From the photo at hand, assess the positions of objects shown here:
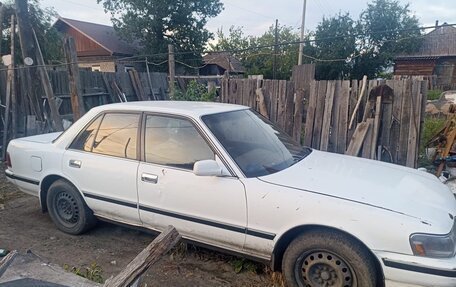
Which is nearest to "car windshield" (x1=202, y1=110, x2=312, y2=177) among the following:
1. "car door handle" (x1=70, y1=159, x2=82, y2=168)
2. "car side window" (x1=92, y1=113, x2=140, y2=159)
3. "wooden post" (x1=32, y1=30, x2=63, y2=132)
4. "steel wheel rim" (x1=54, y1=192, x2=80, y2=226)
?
"car side window" (x1=92, y1=113, x2=140, y2=159)

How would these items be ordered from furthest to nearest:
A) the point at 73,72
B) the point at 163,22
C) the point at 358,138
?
the point at 163,22 < the point at 73,72 < the point at 358,138

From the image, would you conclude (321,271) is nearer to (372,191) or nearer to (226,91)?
(372,191)

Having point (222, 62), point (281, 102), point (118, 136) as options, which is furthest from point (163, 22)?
point (118, 136)

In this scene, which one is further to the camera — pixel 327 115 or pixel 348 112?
pixel 327 115

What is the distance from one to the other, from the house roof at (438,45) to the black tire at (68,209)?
2980cm

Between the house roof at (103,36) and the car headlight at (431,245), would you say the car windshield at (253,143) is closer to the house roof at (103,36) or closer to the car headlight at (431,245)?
the car headlight at (431,245)

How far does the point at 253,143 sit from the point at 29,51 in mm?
6099

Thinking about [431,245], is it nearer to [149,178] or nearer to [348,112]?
[149,178]

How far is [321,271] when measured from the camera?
8.62ft

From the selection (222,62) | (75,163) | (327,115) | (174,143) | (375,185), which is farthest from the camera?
(222,62)

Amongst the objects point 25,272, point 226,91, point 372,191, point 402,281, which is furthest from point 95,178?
point 226,91

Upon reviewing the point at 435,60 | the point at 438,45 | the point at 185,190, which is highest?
the point at 438,45

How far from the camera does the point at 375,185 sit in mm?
2740

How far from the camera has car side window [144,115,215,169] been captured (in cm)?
311
